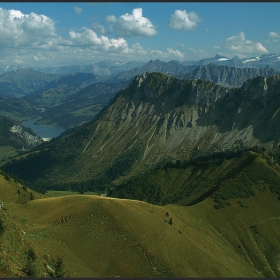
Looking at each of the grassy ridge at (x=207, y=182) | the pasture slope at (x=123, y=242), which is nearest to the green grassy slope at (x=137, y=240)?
the pasture slope at (x=123, y=242)

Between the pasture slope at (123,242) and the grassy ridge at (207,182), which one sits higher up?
the pasture slope at (123,242)

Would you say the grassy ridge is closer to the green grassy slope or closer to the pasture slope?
the green grassy slope

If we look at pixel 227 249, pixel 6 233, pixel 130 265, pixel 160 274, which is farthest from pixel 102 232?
pixel 227 249

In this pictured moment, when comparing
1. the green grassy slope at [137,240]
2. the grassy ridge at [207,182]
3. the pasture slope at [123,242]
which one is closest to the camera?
the green grassy slope at [137,240]

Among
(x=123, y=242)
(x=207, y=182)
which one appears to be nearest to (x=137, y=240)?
A: (x=123, y=242)

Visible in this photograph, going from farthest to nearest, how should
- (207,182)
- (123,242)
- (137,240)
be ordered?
(207,182)
(137,240)
(123,242)

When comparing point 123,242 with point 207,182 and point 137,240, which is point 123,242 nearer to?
point 137,240

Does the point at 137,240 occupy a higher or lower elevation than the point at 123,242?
lower

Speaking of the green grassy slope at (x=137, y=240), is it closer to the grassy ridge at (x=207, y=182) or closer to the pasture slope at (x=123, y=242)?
the pasture slope at (x=123, y=242)

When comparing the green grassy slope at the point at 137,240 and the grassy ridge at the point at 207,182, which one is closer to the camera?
the green grassy slope at the point at 137,240

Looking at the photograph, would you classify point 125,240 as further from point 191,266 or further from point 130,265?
point 191,266

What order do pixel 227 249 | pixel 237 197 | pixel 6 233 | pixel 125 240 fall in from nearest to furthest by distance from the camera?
pixel 6 233 < pixel 125 240 < pixel 227 249 < pixel 237 197
